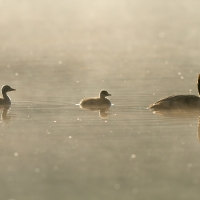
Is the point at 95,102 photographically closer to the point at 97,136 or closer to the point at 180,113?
the point at 180,113

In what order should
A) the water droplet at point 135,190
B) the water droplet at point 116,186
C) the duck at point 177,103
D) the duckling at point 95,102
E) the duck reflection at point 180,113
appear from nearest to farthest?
1. the water droplet at point 135,190
2. the water droplet at point 116,186
3. the duck reflection at point 180,113
4. the duck at point 177,103
5. the duckling at point 95,102

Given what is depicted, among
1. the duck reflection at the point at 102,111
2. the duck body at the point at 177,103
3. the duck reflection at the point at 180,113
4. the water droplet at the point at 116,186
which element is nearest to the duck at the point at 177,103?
the duck body at the point at 177,103

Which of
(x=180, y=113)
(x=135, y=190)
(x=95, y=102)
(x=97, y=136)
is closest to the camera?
(x=135, y=190)

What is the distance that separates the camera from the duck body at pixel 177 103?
19641 mm

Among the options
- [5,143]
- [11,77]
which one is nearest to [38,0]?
[11,77]

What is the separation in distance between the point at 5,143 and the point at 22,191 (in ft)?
11.0

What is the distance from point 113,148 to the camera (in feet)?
48.2

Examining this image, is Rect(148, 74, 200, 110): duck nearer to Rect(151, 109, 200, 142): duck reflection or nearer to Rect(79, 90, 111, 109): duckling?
Rect(151, 109, 200, 142): duck reflection

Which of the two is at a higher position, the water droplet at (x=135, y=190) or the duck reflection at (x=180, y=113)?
the duck reflection at (x=180, y=113)

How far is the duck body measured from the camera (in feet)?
64.4

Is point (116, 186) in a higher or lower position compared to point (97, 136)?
lower

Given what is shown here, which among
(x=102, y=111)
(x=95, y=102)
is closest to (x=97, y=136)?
(x=102, y=111)

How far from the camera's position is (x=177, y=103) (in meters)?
19.8

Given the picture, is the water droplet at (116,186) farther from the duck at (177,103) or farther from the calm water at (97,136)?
the duck at (177,103)
